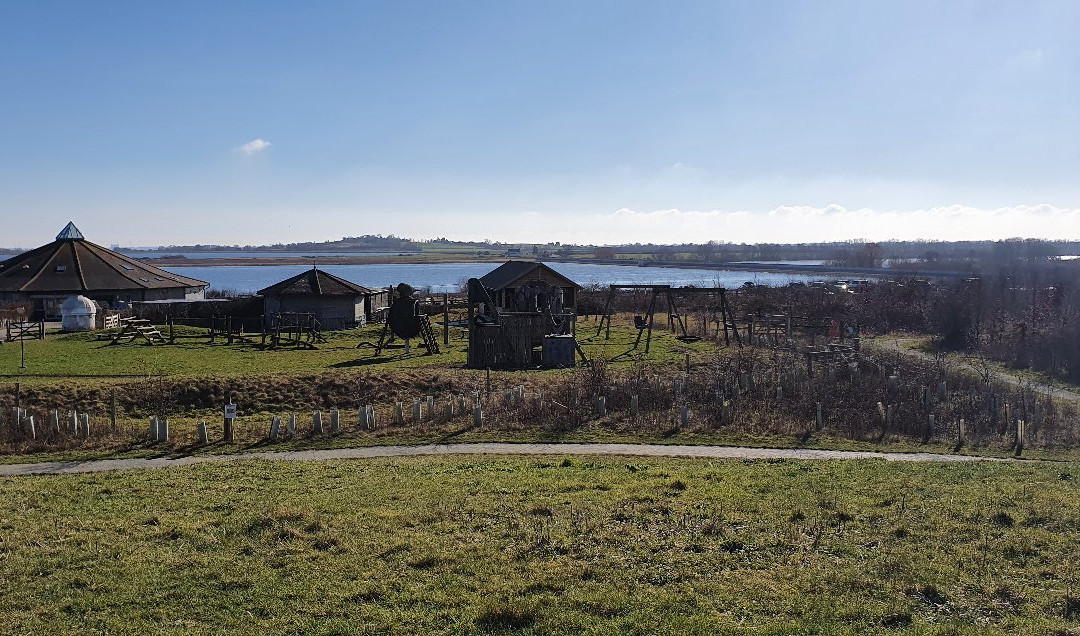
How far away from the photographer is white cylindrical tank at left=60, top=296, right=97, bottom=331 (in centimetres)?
4419

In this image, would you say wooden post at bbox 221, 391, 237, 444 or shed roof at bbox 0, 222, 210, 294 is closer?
wooden post at bbox 221, 391, 237, 444

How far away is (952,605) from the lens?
857 centimetres

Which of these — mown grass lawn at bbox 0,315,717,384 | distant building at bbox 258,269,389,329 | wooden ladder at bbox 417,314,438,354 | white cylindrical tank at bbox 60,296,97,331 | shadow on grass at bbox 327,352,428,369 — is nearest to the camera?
mown grass lawn at bbox 0,315,717,384

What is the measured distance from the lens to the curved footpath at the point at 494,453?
688 inches

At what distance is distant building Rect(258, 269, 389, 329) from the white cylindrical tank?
8.50 metres

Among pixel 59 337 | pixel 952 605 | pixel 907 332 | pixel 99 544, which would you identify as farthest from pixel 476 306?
pixel 952 605

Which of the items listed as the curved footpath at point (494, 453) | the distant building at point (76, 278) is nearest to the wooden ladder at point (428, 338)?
the curved footpath at point (494, 453)

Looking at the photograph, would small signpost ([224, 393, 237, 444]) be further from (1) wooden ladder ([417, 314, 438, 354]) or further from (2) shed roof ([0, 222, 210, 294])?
(2) shed roof ([0, 222, 210, 294])

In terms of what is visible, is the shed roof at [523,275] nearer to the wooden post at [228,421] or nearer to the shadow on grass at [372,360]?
the shadow on grass at [372,360]

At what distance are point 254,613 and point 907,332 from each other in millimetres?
48192

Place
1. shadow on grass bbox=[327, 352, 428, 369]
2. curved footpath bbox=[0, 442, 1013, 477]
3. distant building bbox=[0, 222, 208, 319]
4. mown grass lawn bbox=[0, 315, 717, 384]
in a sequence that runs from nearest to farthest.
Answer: curved footpath bbox=[0, 442, 1013, 477] → mown grass lawn bbox=[0, 315, 717, 384] → shadow on grass bbox=[327, 352, 428, 369] → distant building bbox=[0, 222, 208, 319]

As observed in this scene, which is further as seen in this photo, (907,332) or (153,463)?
(907,332)

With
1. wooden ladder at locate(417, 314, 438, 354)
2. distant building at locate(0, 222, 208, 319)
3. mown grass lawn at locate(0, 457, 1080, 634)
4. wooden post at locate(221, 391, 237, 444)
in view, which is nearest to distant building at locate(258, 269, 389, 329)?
wooden ladder at locate(417, 314, 438, 354)

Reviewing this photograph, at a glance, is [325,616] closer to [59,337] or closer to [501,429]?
[501,429]
